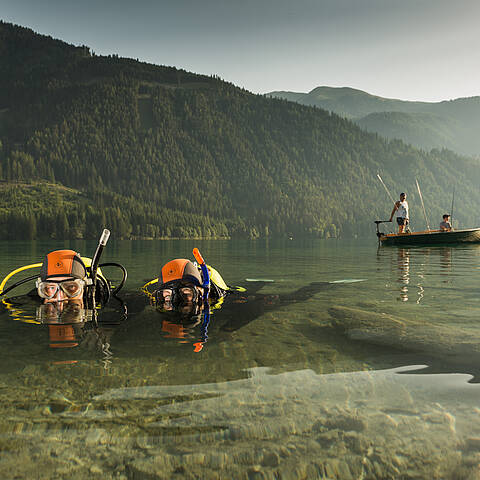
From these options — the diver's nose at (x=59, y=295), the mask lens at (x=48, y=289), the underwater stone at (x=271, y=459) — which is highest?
the mask lens at (x=48, y=289)

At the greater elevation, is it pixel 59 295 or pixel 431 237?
pixel 431 237

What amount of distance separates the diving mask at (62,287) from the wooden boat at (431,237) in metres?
32.9

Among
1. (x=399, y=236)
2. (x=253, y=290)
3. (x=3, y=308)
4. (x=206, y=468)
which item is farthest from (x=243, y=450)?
(x=399, y=236)

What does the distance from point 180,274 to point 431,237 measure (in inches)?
1384

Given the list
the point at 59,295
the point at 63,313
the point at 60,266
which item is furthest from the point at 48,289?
the point at 63,313

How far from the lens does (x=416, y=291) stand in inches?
587

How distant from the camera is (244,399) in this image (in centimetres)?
511

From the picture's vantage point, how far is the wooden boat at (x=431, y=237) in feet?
136

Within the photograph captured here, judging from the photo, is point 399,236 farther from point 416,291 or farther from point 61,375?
point 61,375

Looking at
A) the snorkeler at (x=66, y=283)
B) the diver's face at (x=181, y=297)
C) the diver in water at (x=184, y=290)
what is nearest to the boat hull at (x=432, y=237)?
the diver in water at (x=184, y=290)

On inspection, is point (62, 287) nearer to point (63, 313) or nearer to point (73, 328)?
point (63, 313)

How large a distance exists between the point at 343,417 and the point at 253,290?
37.6ft

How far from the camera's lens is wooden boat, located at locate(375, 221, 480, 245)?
41312mm

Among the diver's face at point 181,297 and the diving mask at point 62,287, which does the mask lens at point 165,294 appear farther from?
the diving mask at point 62,287
